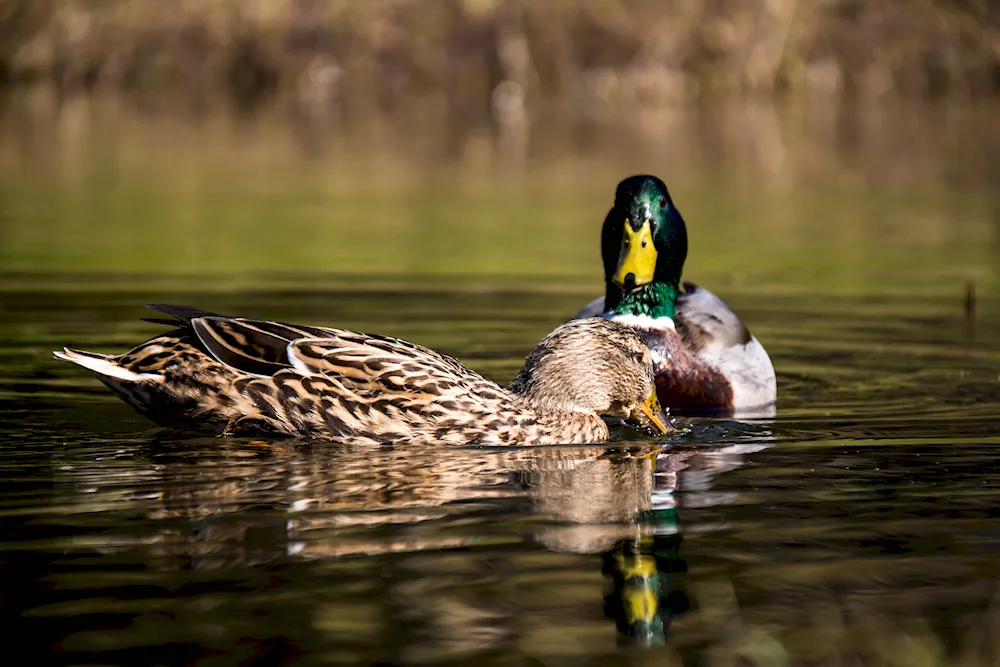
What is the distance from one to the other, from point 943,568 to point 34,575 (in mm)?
2719

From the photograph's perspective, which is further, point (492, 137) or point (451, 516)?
point (492, 137)

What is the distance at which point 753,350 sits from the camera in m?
9.60

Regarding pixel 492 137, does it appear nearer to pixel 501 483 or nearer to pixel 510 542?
pixel 501 483

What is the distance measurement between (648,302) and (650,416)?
1850 mm

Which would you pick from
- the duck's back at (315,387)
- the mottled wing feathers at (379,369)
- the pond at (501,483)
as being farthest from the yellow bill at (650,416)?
the mottled wing feathers at (379,369)

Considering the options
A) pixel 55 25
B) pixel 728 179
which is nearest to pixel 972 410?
pixel 728 179

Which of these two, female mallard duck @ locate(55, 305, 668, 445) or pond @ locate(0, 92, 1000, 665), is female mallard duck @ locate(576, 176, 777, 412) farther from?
female mallard duck @ locate(55, 305, 668, 445)

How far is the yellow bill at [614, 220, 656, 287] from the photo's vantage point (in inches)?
373

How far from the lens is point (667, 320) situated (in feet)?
31.8

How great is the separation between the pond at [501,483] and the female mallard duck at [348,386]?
0.15 m

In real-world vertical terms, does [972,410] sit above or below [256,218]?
below

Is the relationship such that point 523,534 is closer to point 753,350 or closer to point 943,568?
point 943,568

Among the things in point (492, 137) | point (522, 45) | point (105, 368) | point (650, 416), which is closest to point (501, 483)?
point (650, 416)

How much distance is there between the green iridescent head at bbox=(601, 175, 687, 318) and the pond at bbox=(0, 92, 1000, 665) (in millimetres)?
820
